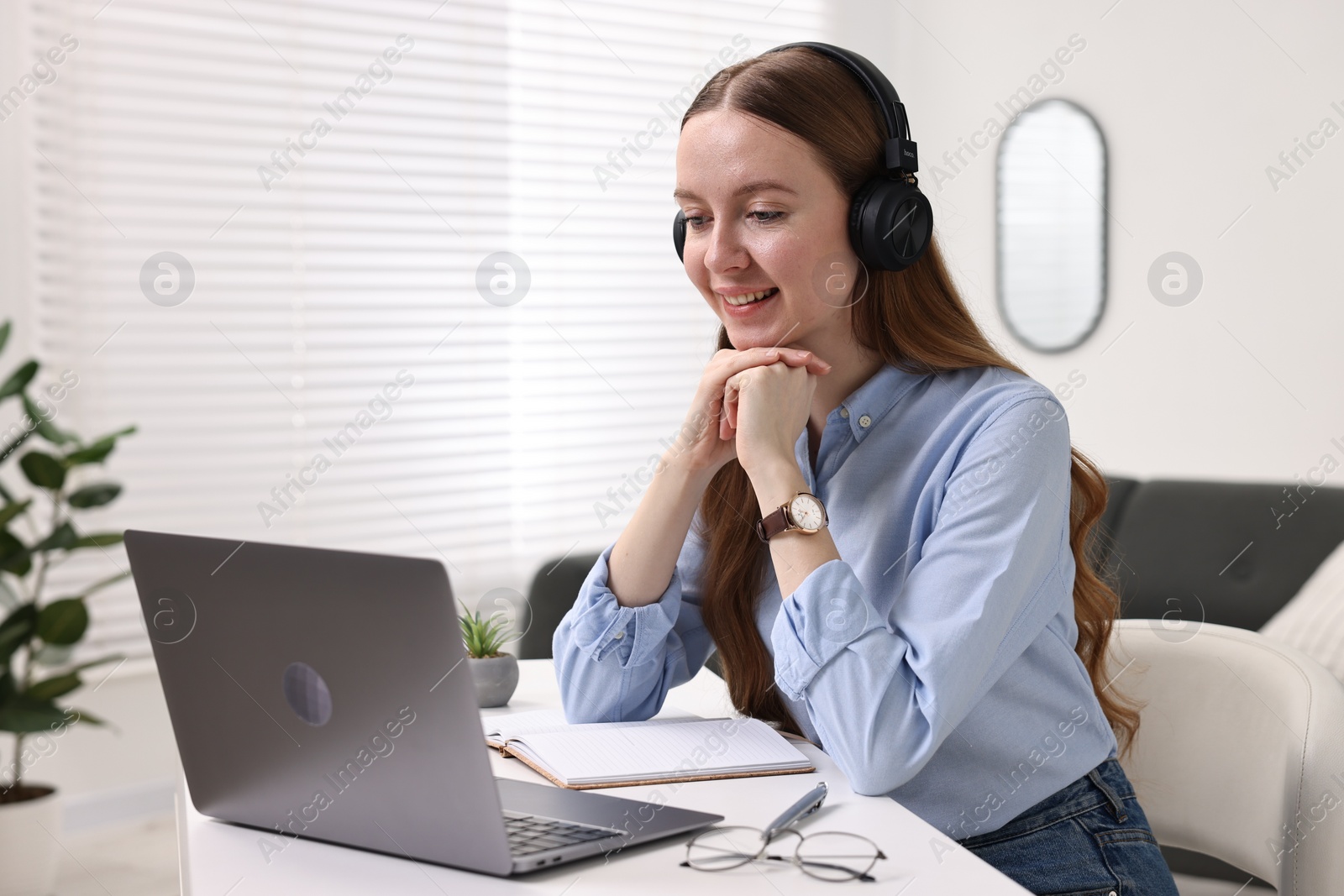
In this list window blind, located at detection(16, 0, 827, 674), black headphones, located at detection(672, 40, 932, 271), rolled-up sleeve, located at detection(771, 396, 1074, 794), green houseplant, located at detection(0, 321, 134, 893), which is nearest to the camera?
rolled-up sleeve, located at detection(771, 396, 1074, 794)

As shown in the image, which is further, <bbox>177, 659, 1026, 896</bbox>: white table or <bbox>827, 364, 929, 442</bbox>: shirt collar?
<bbox>827, 364, 929, 442</bbox>: shirt collar

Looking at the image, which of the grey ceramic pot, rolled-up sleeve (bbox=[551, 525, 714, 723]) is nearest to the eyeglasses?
rolled-up sleeve (bbox=[551, 525, 714, 723])

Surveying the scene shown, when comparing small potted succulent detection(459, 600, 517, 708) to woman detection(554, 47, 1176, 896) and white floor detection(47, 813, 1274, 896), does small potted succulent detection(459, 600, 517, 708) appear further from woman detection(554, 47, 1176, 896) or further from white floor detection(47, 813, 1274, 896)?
white floor detection(47, 813, 1274, 896)

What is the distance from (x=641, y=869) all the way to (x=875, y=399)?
0.65 metres

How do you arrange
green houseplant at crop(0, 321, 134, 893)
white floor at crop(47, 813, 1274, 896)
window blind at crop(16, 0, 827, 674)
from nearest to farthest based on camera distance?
green houseplant at crop(0, 321, 134, 893), white floor at crop(47, 813, 1274, 896), window blind at crop(16, 0, 827, 674)

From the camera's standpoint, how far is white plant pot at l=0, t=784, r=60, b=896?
88.6 inches

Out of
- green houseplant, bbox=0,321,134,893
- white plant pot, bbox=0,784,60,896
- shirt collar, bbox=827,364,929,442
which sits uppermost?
shirt collar, bbox=827,364,929,442

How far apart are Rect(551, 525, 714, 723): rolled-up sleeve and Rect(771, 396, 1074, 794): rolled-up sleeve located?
24cm

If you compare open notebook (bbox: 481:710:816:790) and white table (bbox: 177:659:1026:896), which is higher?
white table (bbox: 177:659:1026:896)

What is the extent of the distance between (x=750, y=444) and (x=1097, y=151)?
2215 mm

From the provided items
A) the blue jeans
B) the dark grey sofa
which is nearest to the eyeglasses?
the blue jeans

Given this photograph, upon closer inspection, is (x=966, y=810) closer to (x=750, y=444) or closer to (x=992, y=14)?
(x=750, y=444)

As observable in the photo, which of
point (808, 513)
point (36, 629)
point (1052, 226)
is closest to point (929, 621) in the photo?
point (808, 513)

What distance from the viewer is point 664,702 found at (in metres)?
1.42
